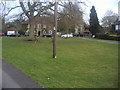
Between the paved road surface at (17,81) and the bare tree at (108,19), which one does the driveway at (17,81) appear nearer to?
the paved road surface at (17,81)

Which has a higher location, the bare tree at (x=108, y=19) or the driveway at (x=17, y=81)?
the bare tree at (x=108, y=19)

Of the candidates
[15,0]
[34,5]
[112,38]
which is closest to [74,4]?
[34,5]

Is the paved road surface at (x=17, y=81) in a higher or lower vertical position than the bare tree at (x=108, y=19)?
lower

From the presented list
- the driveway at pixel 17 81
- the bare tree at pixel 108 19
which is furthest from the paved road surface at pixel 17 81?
the bare tree at pixel 108 19

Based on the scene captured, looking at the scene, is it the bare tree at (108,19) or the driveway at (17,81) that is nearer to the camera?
the driveway at (17,81)

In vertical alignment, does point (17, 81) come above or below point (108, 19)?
below

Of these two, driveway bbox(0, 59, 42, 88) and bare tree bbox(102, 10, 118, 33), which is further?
bare tree bbox(102, 10, 118, 33)

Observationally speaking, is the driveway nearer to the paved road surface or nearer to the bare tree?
the paved road surface

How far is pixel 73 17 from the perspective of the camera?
28.2 metres

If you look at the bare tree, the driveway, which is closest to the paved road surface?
the driveway

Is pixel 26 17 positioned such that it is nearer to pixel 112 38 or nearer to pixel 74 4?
pixel 74 4

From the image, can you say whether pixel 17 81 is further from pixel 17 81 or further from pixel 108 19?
pixel 108 19

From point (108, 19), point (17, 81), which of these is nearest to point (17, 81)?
point (17, 81)

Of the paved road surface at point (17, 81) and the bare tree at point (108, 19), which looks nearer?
the paved road surface at point (17, 81)
